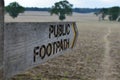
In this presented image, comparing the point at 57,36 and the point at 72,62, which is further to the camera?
the point at 72,62

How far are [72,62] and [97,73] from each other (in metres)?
1.91

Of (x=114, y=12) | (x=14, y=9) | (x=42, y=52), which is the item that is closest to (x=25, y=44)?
(x=42, y=52)

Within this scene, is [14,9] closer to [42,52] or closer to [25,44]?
[42,52]

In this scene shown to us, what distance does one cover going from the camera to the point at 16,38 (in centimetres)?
268

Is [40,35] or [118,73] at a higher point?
[40,35]

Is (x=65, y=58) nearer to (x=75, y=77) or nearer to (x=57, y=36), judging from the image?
(x=75, y=77)

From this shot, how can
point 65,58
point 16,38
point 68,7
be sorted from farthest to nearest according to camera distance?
point 68,7 → point 65,58 → point 16,38

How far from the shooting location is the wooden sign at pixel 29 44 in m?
2.57

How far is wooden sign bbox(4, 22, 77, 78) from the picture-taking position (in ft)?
8.45

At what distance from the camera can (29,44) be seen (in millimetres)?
2990

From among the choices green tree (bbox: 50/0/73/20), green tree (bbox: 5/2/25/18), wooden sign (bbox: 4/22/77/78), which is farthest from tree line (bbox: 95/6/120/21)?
wooden sign (bbox: 4/22/77/78)

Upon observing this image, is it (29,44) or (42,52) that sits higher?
(29,44)

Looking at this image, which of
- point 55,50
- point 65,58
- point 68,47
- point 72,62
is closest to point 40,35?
point 55,50

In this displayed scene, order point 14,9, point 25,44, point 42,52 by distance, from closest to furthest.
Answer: point 25,44 → point 42,52 → point 14,9
